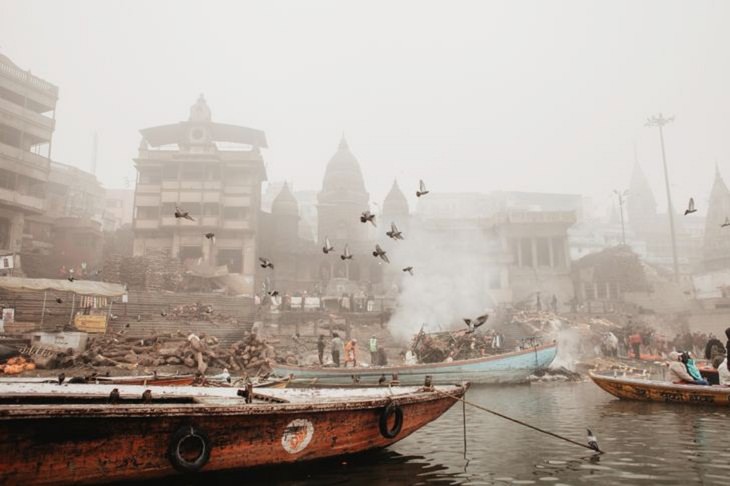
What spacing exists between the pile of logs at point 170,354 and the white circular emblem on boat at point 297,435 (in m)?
13.3

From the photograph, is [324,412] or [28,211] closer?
[324,412]

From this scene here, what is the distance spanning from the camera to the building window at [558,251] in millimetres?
46125

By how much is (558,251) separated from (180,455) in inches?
1814

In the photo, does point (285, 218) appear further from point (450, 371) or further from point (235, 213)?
point (450, 371)

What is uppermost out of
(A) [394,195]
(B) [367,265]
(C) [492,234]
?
(A) [394,195]

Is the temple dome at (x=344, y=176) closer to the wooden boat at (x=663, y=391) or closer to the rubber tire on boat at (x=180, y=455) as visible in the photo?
the wooden boat at (x=663, y=391)

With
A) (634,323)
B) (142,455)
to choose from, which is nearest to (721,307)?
(634,323)

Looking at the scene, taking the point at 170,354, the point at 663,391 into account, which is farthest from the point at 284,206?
the point at 663,391

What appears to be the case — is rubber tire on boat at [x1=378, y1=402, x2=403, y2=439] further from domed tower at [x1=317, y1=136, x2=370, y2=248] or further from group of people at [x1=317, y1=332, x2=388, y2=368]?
domed tower at [x1=317, y1=136, x2=370, y2=248]

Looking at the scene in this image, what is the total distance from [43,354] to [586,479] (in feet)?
76.1

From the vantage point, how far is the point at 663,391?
14195 millimetres

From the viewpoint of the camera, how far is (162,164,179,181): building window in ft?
147

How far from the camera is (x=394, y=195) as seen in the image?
5494 cm

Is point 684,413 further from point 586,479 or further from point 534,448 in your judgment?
point 586,479
